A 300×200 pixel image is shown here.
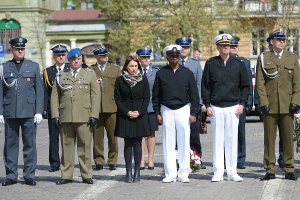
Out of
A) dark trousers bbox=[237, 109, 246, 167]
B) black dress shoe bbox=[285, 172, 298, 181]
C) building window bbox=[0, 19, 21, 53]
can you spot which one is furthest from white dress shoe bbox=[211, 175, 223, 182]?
building window bbox=[0, 19, 21, 53]

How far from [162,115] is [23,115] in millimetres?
2078

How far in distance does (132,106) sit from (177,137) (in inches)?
32.5

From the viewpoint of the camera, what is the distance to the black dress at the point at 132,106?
41.2ft

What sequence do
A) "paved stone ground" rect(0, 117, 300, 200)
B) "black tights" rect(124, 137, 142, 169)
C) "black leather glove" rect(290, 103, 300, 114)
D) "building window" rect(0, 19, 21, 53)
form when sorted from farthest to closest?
"building window" rect(0, 19, 21, 53) → "black tights" rect(124, 137, 142, 169) → "black leather glove" rect(290, 103, 300, 114) → "paved stone ground" rect(0, 117, 300, 200)

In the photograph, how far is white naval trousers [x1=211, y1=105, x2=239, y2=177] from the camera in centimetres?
1239

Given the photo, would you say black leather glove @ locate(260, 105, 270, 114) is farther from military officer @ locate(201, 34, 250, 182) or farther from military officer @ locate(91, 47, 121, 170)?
military officer @ locate(91, 47, 121, 170)

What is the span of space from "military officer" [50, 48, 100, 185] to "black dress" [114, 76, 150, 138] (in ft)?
1.22

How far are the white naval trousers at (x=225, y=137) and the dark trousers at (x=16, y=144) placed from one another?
2.74 meters

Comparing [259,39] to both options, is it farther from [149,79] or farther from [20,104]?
[20,104]

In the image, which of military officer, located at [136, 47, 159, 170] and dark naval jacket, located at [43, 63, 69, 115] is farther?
dark naval jacket, located at [43, 63, 69, 115]

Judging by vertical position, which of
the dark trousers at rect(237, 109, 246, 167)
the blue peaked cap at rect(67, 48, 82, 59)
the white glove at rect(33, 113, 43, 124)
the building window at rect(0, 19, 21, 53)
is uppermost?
the building window at rect(0, 19, 21, 53)

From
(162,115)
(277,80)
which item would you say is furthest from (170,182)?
(277,80)

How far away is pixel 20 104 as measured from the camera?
12.4 meters

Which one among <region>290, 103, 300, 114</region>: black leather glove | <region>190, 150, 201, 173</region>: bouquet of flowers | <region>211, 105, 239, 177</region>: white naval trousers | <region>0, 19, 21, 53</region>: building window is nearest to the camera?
<region>290, 103, 300, 114</region>: black leather glove
